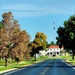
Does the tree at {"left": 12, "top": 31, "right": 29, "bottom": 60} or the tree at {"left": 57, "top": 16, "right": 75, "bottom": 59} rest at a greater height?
the tree at {"left": 57, "top": 16, "right": 75, "bottom": 59}

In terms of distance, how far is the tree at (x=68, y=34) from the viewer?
8142cm

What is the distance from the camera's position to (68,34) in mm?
87438

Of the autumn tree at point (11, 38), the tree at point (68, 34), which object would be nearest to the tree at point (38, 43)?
the tree at point (68, 34)

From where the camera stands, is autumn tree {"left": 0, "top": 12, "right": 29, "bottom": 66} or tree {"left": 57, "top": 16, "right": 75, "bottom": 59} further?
tree {"left": 57, "top": 16, "right": 75, "bottom": 59}

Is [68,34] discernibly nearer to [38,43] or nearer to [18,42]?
[18,42]

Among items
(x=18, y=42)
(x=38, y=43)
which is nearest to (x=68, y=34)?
(x=18, y=42)

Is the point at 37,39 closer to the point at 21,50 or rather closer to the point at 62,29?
the point at 62,29

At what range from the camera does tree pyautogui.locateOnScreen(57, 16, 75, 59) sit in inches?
3205

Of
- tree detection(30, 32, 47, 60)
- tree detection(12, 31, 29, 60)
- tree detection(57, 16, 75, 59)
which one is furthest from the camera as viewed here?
tree detection(30, 32, 47, 60)

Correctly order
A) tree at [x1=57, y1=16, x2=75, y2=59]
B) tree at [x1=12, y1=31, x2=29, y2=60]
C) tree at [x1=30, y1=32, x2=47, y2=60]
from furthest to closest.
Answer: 1. tree at [x1=30, y1=32, x2=47, y2=60]
2. tree at [x1=57, y1=16, x2=75, y2=59]
3. tree at [x1=12, y1=31, x2=29, y2=60]

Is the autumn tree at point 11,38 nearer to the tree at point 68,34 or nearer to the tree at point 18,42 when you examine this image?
the tree at point 18,42

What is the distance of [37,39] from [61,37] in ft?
156

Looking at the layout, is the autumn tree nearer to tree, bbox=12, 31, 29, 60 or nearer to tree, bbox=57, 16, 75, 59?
tree, bbox=12, 31, 29, 60

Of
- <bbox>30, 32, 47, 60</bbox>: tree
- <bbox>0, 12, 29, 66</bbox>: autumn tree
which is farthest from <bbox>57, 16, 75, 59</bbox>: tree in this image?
<bbox>30, 32, 47, 60</bbox>: tree
